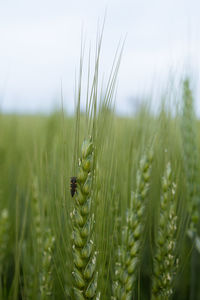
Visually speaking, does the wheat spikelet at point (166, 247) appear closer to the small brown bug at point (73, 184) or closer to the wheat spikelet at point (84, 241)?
the wheat spikelet at point (84, 241)

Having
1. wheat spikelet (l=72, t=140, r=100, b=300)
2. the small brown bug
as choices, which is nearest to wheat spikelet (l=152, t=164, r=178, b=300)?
wheat spikelet (l=72, t=140, r=100, b=300)

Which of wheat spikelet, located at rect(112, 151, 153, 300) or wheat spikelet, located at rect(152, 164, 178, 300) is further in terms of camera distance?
wheat spikelet, located at rect(152, 164, 178, 300)

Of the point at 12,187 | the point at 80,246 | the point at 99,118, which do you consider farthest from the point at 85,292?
the point at 12,187

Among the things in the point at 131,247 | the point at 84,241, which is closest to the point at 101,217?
the point at 84,241

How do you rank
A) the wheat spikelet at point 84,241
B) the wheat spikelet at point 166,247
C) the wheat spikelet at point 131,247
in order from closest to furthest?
the wheat spikelet at point 84,241 < the wheat spikelet at point 131,247 < the wheat spikelet at point 166,247

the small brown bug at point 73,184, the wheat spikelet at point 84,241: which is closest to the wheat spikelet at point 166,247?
the wheat spikelet at point 84,241

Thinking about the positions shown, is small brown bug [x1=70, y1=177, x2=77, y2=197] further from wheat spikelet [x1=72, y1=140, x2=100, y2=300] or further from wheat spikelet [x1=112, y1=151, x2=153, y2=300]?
wheat spikelet [x1=112, y1=151, x2=153, y2=300]

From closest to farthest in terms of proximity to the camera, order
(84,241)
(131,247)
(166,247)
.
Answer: (84,241) < (131,247) < (166,247)

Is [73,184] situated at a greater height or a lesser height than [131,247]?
greater

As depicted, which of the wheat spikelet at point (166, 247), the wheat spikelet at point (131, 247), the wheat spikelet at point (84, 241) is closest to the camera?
the wheat spikelet at point (84, 241)

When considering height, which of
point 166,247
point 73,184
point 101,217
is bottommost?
point 166,247

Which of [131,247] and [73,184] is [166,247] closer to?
[131,247]

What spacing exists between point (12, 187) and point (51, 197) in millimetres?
1269

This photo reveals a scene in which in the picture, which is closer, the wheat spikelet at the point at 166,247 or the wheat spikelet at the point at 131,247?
the wheat spikelet at the point at 131,247
